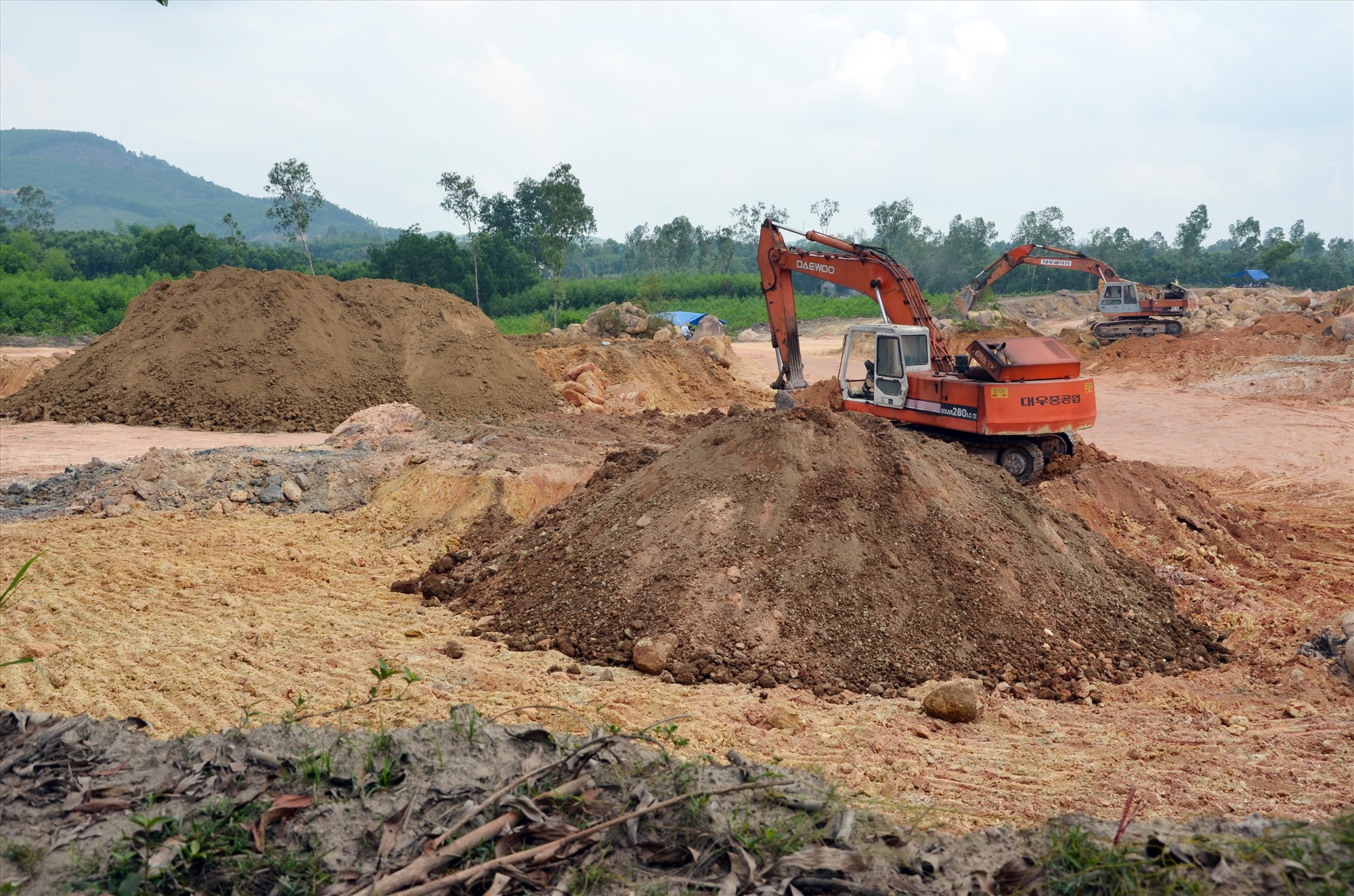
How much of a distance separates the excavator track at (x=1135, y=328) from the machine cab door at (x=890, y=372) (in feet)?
57.0

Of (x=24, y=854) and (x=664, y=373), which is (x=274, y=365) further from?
(x=24, y=854)

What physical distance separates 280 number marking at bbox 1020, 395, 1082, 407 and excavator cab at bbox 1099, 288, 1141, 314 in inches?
681

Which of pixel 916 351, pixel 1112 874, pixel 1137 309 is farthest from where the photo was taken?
pixel 1137 309

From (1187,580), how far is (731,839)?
6.75 meters

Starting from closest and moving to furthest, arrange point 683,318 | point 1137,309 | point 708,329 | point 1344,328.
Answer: point 1344,328 → point 1137,309 → point 708,329 → point 683,318

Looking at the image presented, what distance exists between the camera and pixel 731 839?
2.93 metres

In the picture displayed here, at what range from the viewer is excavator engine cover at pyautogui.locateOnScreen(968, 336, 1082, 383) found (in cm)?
1009

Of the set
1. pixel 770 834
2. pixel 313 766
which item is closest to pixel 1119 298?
pixel 770 834

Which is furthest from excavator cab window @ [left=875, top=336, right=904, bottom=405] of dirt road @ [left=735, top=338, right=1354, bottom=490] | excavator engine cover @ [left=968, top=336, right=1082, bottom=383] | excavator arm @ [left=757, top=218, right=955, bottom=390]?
dirt road @ [left=735, top=338, right=1354, bottom=490]

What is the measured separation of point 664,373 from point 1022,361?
11409mm

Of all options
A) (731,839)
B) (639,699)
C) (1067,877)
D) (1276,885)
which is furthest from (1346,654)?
(731,839)

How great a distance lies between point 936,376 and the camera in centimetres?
1084

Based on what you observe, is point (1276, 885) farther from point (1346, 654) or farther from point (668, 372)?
point (668, 372)

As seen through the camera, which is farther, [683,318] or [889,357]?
[683,318]
